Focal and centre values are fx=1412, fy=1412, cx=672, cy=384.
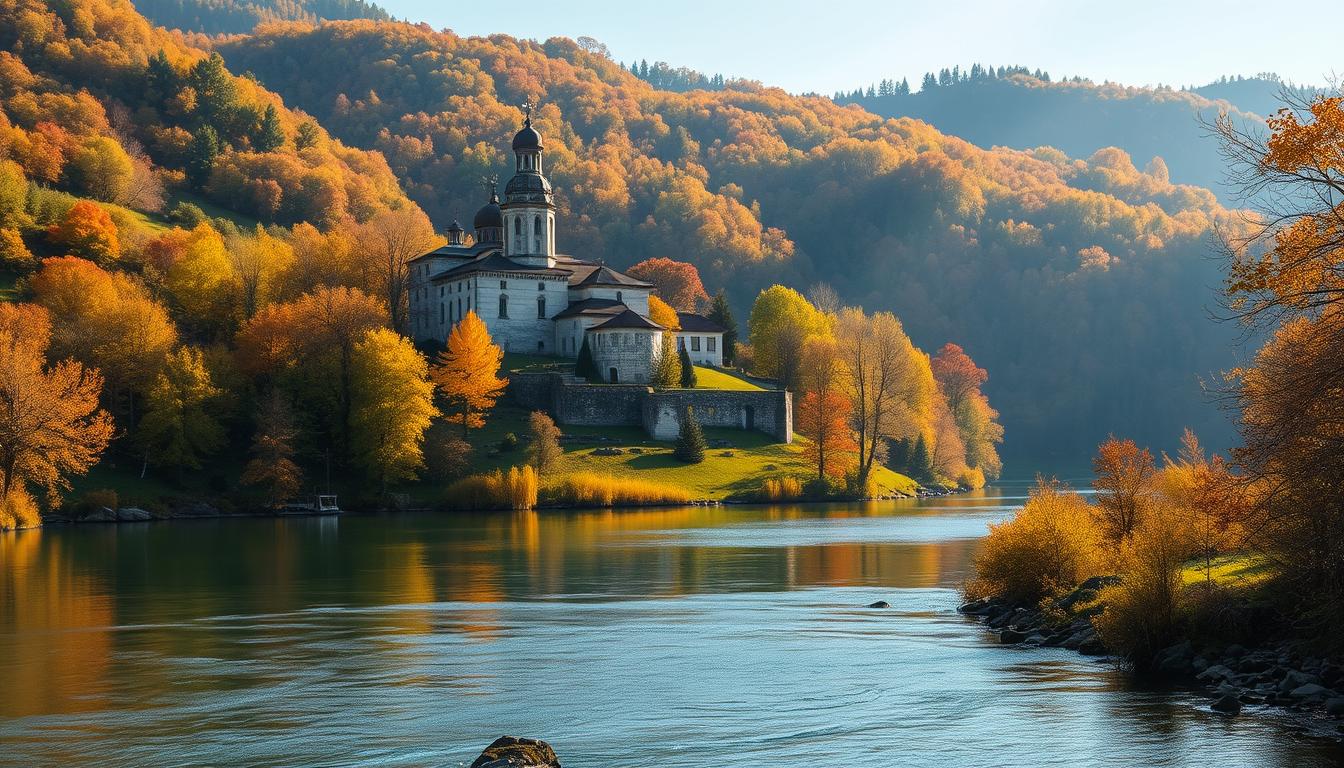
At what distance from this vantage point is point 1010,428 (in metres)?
165

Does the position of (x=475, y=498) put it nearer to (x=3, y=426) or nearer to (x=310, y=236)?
(x=3, y=426)

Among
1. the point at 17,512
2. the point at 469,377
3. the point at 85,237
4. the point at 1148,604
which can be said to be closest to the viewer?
the point at 1148,604

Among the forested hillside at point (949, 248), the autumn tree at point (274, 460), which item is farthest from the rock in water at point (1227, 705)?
the forested hillside at point (949, 248)

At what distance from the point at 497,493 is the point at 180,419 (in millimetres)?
17239

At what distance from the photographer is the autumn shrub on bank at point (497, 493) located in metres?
75.8

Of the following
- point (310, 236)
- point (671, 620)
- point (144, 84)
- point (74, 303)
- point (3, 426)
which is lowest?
point (671, 620)

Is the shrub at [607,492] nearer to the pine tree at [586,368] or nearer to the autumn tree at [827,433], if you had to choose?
the autumn tree at [827,433]

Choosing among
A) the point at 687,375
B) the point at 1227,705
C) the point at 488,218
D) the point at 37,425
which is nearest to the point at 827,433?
the point at 687,375

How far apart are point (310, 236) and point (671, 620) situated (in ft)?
277

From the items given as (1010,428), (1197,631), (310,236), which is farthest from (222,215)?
(1197,631)

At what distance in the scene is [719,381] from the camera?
101 metres

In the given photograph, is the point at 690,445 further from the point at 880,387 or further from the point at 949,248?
the point at 949,248

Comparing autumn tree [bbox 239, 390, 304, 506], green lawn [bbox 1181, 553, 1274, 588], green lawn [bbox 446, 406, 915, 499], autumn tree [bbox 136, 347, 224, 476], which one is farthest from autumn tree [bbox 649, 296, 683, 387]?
green lawn [bbox 1181, 553, 1274, 588]

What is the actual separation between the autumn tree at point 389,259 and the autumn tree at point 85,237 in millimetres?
16753
